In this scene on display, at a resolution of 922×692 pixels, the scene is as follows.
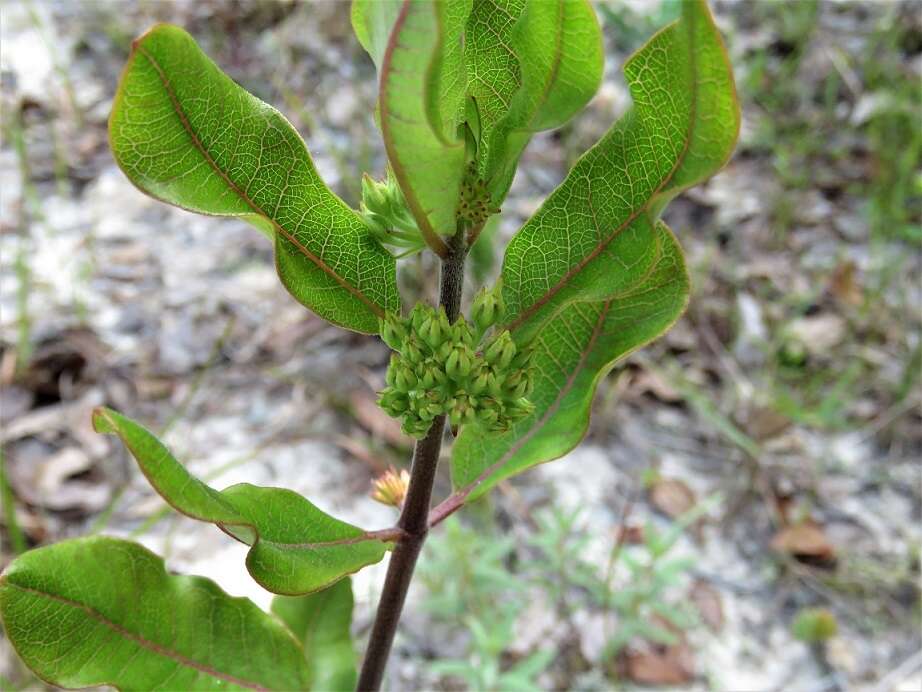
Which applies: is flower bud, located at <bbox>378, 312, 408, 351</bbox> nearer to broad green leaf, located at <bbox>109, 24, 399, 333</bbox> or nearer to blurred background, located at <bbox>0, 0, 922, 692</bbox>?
broad green leaf, located at <bbox>109, 24, 399, 333</bbox>

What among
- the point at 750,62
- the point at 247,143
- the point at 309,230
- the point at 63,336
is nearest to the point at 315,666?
the point at 309,230

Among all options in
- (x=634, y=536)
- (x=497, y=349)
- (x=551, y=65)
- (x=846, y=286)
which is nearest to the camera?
(x=551, y=65)

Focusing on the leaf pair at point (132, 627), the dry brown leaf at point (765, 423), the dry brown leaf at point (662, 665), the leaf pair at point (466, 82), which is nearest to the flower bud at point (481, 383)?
the leaf pair at point (466, 82)

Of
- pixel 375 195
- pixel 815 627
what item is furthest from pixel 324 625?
pixel 815 627

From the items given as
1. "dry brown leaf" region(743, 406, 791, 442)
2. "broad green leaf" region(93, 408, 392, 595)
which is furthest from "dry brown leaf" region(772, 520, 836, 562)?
"broad green leaf" region(93, 408, 392, 595)

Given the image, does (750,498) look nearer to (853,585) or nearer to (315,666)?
(853,585)

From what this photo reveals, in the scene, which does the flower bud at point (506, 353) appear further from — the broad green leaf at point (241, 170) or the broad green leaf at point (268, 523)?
the broad green leaf at point (268, 523)

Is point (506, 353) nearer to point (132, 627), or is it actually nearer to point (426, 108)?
point (426, 108)
